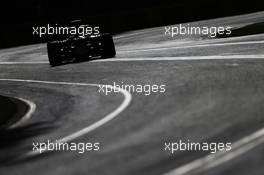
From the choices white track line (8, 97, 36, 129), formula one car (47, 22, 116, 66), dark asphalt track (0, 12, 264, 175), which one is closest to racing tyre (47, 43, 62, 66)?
formula one car (47, 22, 116, 66)

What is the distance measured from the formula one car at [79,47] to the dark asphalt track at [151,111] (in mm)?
437

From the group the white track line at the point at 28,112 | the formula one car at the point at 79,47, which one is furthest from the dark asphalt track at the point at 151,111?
the formula one car at the point at 79,47

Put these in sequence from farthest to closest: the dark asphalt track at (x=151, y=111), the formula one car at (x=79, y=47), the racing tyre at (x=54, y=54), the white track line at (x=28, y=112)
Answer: the racing tyre at (x=54, y=54)
the formula one car at (x=79, y=47)
the white track line at (x=28, y=112)
the dark asphalt track at (x=151, y=111)

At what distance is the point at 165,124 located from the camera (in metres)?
10.2

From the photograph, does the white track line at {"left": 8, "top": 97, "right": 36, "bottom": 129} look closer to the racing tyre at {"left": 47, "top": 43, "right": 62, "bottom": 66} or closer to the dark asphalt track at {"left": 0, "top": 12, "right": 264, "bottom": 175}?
the dark asphalt track at {"left": 0, "top": 12, "right": 264, "bottom": 175}

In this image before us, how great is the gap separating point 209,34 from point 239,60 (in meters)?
11.0

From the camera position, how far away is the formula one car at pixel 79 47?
21516mm

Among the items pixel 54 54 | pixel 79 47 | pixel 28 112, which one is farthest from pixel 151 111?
pixel 54 54

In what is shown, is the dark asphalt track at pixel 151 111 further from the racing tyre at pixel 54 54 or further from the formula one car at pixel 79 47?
the racing tyre at pixel 54 54

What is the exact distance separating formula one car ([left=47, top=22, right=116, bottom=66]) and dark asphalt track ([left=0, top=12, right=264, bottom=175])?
0.44 metres

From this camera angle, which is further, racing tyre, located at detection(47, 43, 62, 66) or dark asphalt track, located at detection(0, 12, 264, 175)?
racing tyre, located at detection(47, 43, 62, 66)

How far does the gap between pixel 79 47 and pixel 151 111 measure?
10467 millimetres

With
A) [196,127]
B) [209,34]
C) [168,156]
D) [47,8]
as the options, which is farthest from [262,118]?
[47,8]

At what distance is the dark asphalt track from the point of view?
830 cm
